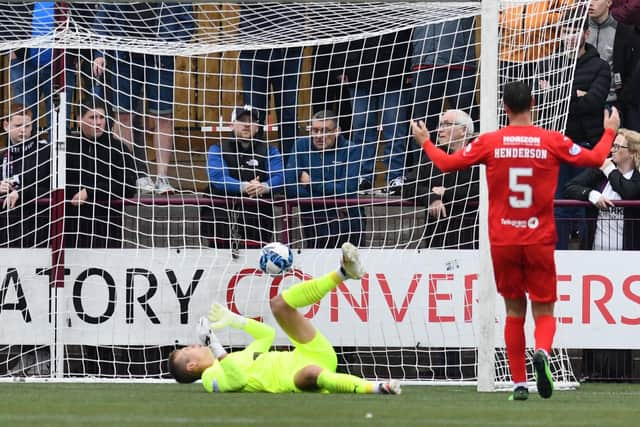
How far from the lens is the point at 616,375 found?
13180 mm

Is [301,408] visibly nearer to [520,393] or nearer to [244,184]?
[520,393]

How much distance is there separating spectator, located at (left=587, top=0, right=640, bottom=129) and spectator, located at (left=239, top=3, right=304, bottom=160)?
3.07 metres

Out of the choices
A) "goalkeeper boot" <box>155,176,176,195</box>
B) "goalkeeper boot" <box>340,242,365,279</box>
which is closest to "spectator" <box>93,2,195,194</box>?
"goalkeeper boot" <box>155,176,176,195</box>

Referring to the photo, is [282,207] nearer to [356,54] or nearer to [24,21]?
[356,54]

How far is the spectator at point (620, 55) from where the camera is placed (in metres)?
14.5

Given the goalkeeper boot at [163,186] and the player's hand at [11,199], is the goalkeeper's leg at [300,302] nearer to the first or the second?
the goalkeeper boot at [163,186]

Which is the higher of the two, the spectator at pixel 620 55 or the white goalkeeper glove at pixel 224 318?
the spectator at pixel 620 55

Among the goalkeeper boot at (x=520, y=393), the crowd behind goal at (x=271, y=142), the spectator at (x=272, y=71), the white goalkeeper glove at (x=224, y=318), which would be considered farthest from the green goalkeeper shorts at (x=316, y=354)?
the spectator at (x=272, y=71)

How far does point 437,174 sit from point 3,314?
390 cm

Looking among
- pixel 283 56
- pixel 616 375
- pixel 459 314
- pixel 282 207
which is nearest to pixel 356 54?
pixel 283 56

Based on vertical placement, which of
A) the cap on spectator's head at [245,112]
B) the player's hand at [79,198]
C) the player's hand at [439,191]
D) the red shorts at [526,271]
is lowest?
the red shorts at [526,271]

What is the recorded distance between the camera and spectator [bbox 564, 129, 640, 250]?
13195mm

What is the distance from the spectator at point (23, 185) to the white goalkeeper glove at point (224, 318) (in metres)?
2.53

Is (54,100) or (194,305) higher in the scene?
(54,100)
